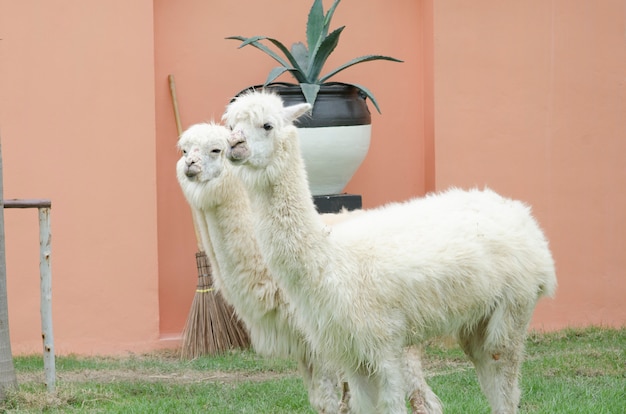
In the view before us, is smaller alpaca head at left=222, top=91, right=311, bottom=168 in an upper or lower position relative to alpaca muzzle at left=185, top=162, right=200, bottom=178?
upper

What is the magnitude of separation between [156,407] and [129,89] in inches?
122

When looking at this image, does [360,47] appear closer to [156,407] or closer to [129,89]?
[129,89]

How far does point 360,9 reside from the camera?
358 inches

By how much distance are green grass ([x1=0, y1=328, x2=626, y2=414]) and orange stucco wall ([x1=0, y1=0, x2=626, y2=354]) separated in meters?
0.52

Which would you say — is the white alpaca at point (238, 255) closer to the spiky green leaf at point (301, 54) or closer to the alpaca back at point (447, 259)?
the alpaca back at point (447, 259)

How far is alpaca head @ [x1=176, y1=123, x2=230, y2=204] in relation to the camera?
5.75m

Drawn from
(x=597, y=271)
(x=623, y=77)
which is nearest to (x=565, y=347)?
(x=597, y=271)

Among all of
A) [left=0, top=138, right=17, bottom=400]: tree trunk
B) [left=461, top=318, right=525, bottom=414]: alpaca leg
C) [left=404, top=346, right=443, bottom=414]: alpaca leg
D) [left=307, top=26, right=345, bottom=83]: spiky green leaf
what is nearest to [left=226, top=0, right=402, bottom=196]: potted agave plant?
[left=307, top=26, right=345, bottom=83]: spiky green leaf

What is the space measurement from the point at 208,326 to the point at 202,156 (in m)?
2.75

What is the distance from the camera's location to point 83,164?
830cm

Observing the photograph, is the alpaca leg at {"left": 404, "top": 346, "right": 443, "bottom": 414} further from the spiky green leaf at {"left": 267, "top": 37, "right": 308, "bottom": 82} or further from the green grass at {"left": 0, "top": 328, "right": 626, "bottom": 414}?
the spiky green leaf at {"left": 267, "top": 37, "right": 308, "bottom": 82}

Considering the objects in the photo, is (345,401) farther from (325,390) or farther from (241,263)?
(241,263)

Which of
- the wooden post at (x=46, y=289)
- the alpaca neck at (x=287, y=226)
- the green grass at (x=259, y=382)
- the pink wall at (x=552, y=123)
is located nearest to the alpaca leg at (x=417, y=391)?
the green grass at (x=259, y=382)

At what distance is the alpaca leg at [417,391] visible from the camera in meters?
5.77
